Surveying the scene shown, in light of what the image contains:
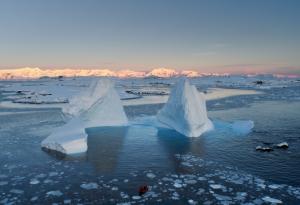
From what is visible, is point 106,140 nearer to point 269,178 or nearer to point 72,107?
point 72,107

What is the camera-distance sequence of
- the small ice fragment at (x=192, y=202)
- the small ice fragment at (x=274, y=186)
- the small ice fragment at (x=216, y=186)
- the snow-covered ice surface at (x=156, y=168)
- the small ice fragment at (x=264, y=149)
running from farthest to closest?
the small ice fragment at (x=264, y=149), the small ice fragment at (x=216, y=186), the small ice fragment at (x=274, y=186), the snow-covered ice surface at (x=156, y=168), the small ice fragment at (x=192, y=202)

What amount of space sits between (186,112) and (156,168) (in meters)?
6.24

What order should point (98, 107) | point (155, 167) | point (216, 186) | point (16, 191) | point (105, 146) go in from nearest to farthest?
point (16, 191), point (216, 186), point (155, 167), point (105, 146), point (98, 107)

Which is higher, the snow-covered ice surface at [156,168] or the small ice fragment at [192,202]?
the small ice fragment at [192,202]

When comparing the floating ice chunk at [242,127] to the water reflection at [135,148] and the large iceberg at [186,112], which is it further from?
the water reflection at [135,148]

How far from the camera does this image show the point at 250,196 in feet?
30.3

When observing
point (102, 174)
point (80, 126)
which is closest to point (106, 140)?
point (80, 126)

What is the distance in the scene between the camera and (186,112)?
1758 cm

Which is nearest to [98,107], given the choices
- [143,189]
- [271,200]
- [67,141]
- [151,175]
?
[67,141]

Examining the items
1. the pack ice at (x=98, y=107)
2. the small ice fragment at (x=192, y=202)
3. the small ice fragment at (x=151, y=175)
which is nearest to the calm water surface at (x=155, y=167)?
the small ice fragment at (x=151, y=175)

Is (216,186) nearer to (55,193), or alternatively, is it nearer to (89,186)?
(89,186)

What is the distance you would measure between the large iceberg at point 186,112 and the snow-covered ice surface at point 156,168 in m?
0.51

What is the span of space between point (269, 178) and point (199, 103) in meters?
8.69

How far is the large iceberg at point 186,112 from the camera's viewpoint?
17545mm
